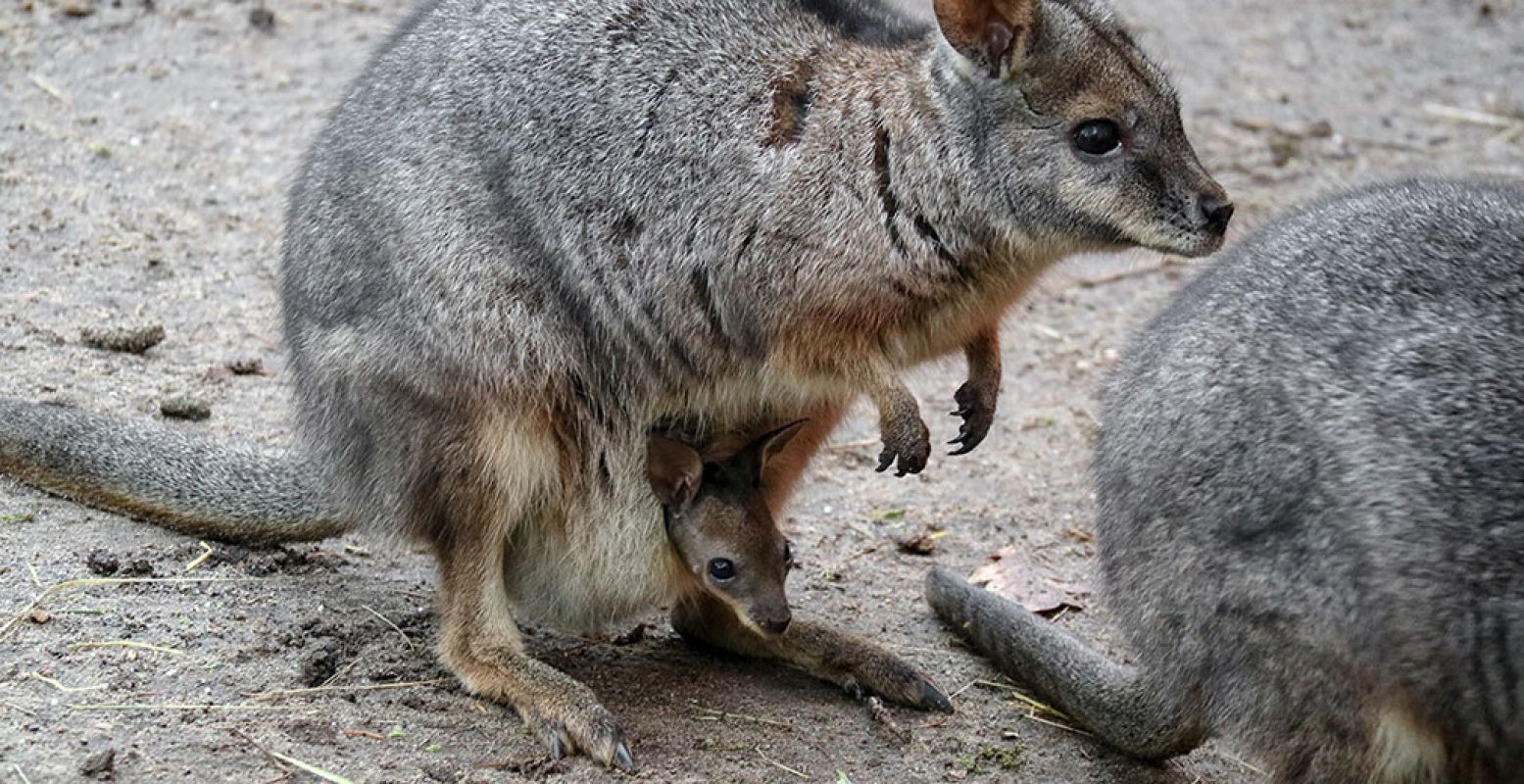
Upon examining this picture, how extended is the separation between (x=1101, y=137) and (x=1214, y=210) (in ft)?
1.10

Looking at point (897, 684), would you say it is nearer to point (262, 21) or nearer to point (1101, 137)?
point (1101, 137)

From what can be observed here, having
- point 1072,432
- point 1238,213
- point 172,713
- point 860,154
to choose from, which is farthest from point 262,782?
point 1238,213

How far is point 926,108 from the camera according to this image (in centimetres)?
500

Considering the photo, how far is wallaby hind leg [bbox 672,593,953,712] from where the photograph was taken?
5.25 m

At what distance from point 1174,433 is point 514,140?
1.88 metres

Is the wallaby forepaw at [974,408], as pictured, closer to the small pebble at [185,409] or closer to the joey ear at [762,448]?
the joey ear at [762,448]

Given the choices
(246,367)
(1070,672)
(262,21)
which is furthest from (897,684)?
(262,21)

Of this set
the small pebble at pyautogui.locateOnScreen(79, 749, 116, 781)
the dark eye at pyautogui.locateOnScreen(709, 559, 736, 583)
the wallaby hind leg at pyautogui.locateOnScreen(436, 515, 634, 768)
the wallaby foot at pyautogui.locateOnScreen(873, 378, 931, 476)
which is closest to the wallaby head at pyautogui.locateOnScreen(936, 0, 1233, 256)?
the wallaby foot at pyautogui.locateOnScreen(873, 378, 931, 476)

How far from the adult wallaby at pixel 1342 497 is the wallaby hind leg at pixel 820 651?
32.5 inches

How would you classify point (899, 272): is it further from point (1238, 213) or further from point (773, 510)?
point (1238, 213)

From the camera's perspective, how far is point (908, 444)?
4977 millimetres

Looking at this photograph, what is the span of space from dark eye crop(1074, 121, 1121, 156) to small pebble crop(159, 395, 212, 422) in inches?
119

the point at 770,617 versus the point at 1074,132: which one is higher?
the point at 1074,132

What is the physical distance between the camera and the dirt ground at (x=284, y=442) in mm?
4660
